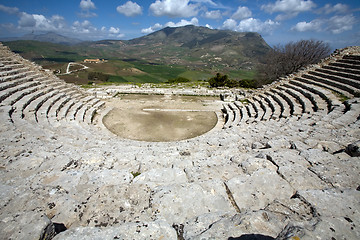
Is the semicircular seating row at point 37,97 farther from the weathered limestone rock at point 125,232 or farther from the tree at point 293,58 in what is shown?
the tree at point 293,58

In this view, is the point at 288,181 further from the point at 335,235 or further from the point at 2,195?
the point at 2,195

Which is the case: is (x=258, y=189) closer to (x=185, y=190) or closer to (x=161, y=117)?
(x=185, y=190)

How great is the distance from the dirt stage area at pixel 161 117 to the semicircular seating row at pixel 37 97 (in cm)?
212

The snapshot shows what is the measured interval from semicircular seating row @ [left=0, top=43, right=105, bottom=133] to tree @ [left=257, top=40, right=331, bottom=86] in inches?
967

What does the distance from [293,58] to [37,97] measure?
30664 mm

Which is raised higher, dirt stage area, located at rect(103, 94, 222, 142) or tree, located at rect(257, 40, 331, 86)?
A: tree, located at rect(257, 40, 331, 86)

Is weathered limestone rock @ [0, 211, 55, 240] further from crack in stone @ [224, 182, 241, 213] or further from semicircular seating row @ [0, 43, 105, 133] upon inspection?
semicircular seating row @ [0, 43, 105, 133]

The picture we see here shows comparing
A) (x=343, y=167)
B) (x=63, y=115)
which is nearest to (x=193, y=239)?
(x=343, y=167)

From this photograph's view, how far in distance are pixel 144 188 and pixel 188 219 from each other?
3.41ft

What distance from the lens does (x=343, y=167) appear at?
13.0 ft

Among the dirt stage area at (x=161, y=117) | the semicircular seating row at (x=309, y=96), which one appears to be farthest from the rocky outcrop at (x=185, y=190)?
the dirt stage area at (x=161, y=117)

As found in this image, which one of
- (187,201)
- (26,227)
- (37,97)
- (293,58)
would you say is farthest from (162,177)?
(293,58)

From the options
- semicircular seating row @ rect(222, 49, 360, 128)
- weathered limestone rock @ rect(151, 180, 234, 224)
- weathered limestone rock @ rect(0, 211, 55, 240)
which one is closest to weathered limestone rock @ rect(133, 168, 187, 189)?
weathered limestone rock @ rect(151, 180, 234, 224)

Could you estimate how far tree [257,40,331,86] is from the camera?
80.8ft
